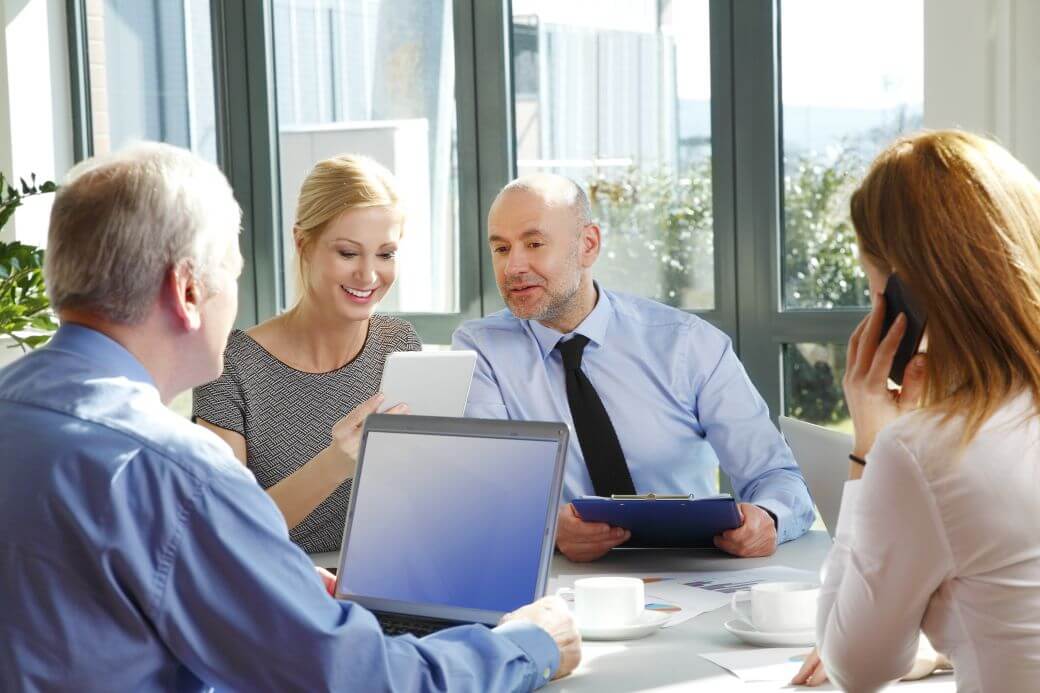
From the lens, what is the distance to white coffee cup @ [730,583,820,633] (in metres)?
1.79

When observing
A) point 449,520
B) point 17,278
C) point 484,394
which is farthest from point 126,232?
point 17,278

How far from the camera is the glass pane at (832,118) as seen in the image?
3742mm

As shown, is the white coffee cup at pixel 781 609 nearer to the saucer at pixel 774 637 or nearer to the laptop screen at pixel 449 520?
the saucer at pixel 774 637

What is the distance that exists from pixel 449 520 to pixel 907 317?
74cm

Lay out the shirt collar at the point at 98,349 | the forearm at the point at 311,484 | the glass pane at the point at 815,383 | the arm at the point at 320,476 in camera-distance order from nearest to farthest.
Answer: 1. the shirt collar at the point at 98,349
2. the arm at the point at 320,476
3. the forearm at the point at 311,484
4. the glass pane at the point at 815,383

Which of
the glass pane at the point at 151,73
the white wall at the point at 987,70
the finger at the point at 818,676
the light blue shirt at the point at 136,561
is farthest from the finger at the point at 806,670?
the glass pane at the point at 151,73

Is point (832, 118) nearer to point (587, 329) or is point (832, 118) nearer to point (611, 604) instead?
point (587, 329)

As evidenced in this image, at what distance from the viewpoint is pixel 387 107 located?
461 cm

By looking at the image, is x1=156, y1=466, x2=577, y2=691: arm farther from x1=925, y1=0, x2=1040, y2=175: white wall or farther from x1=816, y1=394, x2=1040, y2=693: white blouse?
x1=925, y1=0, x2=1040, y2=175: white wall

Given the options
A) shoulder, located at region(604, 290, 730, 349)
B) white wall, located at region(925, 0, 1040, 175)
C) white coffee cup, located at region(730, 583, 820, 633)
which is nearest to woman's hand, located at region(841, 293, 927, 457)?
white coffee cup, located at region(730, 583, 820, 633)

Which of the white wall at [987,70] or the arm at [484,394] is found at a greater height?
the white wall at [987,70]

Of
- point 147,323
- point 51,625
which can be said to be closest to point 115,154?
point 147,323

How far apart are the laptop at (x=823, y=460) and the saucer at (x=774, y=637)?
0.27 m

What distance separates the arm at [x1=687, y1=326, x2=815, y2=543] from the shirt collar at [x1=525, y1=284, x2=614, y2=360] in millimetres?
219
